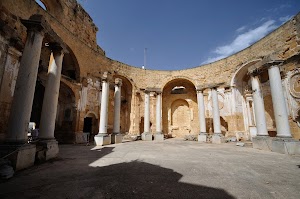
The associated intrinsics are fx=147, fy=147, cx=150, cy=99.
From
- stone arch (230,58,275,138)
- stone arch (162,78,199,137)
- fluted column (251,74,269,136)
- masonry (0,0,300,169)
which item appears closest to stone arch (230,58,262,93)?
stone arch (230,58,275,138)

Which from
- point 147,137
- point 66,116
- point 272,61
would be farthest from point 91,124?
point 272,61

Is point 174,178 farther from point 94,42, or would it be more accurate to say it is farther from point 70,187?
point 94,42

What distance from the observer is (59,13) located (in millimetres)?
13961

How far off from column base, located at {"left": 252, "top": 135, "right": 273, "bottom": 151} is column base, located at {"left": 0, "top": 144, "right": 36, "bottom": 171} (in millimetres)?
11055

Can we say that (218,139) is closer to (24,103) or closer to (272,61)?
(272,61)

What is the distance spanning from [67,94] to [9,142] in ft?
30.9

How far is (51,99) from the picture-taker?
620 centimetres

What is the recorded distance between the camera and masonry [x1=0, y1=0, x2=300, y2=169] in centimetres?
539

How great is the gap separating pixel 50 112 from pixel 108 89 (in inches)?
234

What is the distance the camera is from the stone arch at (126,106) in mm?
18281

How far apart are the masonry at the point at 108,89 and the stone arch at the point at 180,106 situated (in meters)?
0.14

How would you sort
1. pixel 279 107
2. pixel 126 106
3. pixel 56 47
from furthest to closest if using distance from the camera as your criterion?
pixel 126 106
pixel 279 107
pixel 56 47

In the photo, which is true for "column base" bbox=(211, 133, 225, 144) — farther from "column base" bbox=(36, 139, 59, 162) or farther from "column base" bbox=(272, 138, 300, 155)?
"column base" bbox=(36, 139, 59, 162)

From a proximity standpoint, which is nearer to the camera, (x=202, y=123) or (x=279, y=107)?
(x=279, y=107)
